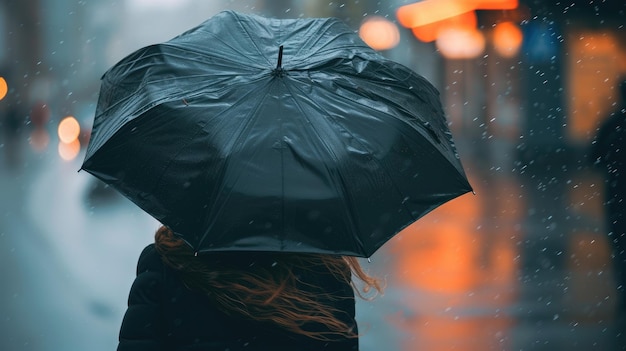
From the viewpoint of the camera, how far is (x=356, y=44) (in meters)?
3.26

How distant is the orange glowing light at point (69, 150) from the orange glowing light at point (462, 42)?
13069 mm

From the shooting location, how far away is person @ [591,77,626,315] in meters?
7.57

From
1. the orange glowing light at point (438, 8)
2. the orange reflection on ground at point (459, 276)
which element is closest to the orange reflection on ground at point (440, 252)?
the orange reflection on ground at point (459, 276)

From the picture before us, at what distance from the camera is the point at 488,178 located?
19781 mm

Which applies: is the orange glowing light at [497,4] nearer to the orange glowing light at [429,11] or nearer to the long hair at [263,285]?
the orange glowing light at [429,11]

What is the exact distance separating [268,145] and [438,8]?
2918 cm

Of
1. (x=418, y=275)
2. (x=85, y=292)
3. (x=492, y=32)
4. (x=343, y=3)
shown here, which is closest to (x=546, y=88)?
(x=492, y=32)

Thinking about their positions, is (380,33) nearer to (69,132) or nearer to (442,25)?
(442,25)

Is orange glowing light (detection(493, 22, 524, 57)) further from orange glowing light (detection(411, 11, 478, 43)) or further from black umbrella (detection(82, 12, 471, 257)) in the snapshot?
black umbrella (detection(82, 12, 471, 257))

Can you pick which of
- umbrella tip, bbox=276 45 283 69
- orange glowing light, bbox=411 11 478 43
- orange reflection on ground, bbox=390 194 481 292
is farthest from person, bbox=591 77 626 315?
orange glowing light, bbox=411 11 478 43

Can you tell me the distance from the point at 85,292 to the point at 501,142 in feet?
69.6

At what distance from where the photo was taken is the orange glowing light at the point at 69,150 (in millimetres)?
26839

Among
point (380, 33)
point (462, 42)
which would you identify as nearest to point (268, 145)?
point (462, 42)

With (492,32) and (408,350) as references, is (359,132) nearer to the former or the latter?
(408,350)
